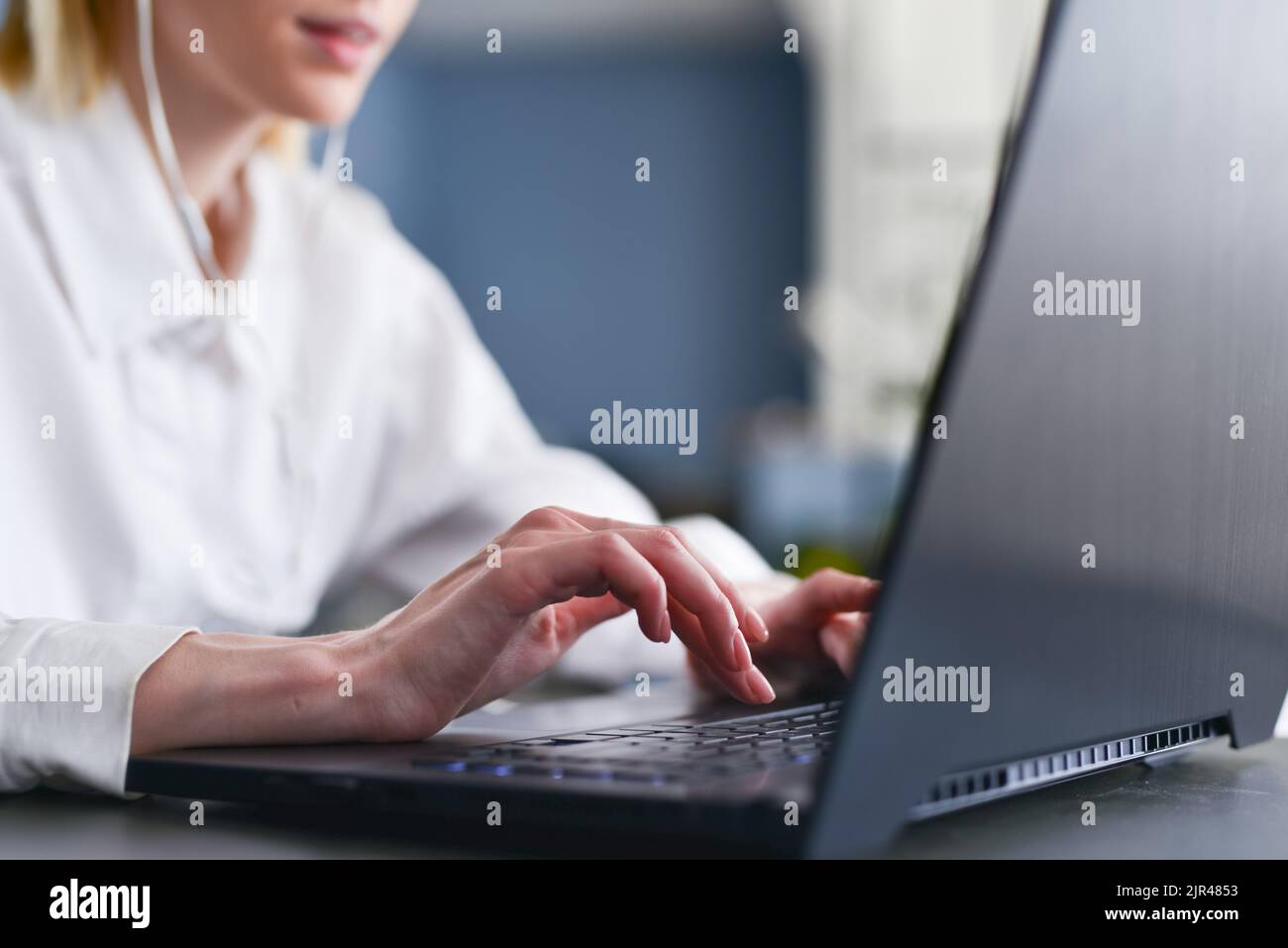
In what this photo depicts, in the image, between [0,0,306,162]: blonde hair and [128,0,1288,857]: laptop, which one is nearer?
[128,0,1288,857]: laptop

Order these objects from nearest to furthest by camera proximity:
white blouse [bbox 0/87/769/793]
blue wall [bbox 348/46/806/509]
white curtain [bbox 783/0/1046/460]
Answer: white blouse [bbox 0/87/769/793]
white curtain [bbox 783/0/1046/460]
blue wall [bbox 348/46/806/509]

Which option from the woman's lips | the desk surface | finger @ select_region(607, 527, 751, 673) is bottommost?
the desk surface

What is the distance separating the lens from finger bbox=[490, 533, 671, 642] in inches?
18.6

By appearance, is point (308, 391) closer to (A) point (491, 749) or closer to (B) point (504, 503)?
(B) point (504, 503)

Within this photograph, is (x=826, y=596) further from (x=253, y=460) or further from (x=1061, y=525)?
(x=253, y=460)

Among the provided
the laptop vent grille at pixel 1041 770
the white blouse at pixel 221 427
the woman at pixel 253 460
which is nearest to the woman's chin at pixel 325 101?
the woman at pixel 253 460

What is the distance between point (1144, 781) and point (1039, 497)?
0.70 ft

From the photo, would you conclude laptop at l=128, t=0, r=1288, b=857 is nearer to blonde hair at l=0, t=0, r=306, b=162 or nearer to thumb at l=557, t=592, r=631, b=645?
thumb at l=557, t=592, r=631, b=645

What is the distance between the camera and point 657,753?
0.45 meters

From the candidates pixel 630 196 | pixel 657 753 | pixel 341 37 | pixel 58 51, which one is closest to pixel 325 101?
pixel 341 37

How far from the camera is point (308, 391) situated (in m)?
1.04

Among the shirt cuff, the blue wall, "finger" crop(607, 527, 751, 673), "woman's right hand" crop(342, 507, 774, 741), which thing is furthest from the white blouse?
the blue wall

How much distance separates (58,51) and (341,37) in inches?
8.2

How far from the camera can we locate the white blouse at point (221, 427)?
0.80 m
